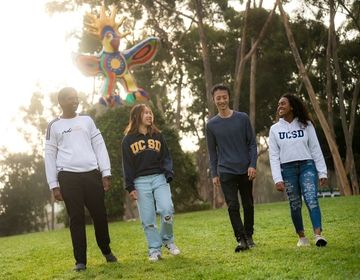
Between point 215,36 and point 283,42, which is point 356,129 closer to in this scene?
point 283,42

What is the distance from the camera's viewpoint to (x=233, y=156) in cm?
602

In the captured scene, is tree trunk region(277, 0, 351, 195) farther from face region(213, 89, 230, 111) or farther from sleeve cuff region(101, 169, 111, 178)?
sleeve cuff region(101, 169, 111, 178)

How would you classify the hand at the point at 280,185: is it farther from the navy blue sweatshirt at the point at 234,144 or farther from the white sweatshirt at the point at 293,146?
the navy blue sweatshirt at the point at 234,144

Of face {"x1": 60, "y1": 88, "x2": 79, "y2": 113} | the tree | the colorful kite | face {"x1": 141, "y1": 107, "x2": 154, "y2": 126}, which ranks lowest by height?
the tree

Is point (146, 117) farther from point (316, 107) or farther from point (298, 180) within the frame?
point (316, 107)

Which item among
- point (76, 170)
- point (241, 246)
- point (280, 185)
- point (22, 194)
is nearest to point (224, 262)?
point (241, 246)

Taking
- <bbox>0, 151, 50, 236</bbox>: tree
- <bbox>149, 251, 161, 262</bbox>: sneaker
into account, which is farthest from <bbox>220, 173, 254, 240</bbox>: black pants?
<bbox>0, 151, 50, 236</bbox>: tree

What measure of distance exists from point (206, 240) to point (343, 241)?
2446mm

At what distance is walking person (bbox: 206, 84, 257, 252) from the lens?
5977 mm

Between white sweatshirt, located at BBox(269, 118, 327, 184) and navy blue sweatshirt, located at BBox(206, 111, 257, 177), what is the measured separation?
0.89 feet

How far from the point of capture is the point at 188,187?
2039 cm

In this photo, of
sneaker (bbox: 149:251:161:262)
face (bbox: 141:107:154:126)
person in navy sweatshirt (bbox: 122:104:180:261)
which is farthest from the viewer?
face (bbox: 141:107:154:126)

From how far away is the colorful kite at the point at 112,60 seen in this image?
1736cm

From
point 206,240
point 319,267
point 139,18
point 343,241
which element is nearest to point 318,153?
point 343,241
